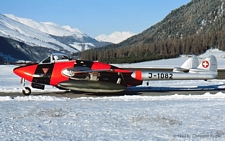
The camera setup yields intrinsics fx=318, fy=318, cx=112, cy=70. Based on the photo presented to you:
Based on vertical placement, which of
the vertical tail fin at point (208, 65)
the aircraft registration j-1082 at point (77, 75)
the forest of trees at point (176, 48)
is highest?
the forest of trees at point (176, 48)

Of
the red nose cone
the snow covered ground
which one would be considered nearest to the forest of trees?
the red nose cone

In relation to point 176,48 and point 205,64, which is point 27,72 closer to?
point 205,64

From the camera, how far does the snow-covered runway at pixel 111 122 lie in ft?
26.9

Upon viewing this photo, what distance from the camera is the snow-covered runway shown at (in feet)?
26.9

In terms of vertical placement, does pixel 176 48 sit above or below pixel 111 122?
above

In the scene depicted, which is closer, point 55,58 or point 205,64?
point 55,58

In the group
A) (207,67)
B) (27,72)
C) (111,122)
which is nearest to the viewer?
(111,122)

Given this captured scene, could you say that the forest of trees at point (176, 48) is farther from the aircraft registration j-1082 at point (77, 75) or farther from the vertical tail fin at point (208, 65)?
the aircraft registration j-1082 at point (77, 75)

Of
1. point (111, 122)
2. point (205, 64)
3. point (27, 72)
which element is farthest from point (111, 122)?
point (205, 64)

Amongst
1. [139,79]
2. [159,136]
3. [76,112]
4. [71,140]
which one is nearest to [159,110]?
[76,112]

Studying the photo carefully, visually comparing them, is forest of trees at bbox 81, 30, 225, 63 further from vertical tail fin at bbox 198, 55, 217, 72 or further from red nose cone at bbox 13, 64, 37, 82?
red nose cone at bbox 13, 64, 37, 82

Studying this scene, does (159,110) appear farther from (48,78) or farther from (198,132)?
(48,78)

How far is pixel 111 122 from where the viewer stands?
980 centimetres

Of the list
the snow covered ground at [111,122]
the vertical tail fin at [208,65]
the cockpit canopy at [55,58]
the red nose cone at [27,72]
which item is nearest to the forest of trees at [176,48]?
the vertical tail fin at [208,65]
